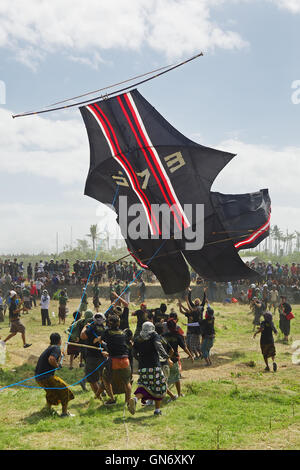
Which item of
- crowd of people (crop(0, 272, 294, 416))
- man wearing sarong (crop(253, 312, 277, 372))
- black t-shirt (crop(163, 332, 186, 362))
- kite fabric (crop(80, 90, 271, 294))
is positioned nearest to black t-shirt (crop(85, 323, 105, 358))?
crowd of people (crop(0, 272, 294, 416))

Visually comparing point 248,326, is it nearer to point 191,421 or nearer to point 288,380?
point 288,380

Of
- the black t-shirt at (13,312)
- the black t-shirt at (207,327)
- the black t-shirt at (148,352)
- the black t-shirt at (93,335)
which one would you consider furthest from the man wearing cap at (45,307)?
the black t-shirt at (148,352)

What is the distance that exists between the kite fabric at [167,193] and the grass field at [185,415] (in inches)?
135

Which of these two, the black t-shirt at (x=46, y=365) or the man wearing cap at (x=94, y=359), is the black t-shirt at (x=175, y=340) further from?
the black t-shirt at (x=46, y=365)

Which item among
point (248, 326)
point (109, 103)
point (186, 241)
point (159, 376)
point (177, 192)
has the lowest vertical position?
point (248, 326)

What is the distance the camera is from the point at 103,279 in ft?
112

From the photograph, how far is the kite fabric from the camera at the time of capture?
12328mm

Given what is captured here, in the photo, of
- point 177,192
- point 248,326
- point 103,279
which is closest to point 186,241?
point 177,192

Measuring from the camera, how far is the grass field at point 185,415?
21.4 feet

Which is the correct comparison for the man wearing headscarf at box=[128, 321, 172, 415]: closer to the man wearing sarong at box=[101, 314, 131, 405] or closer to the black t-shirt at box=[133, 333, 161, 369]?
the black t-shirt at box=[133, 333, 161, 369]

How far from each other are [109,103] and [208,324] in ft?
23.4

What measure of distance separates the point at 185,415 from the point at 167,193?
269 inches

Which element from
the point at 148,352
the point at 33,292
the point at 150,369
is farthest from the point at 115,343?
the point at 33,292

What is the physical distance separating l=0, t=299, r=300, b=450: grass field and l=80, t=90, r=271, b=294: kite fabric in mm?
3417
